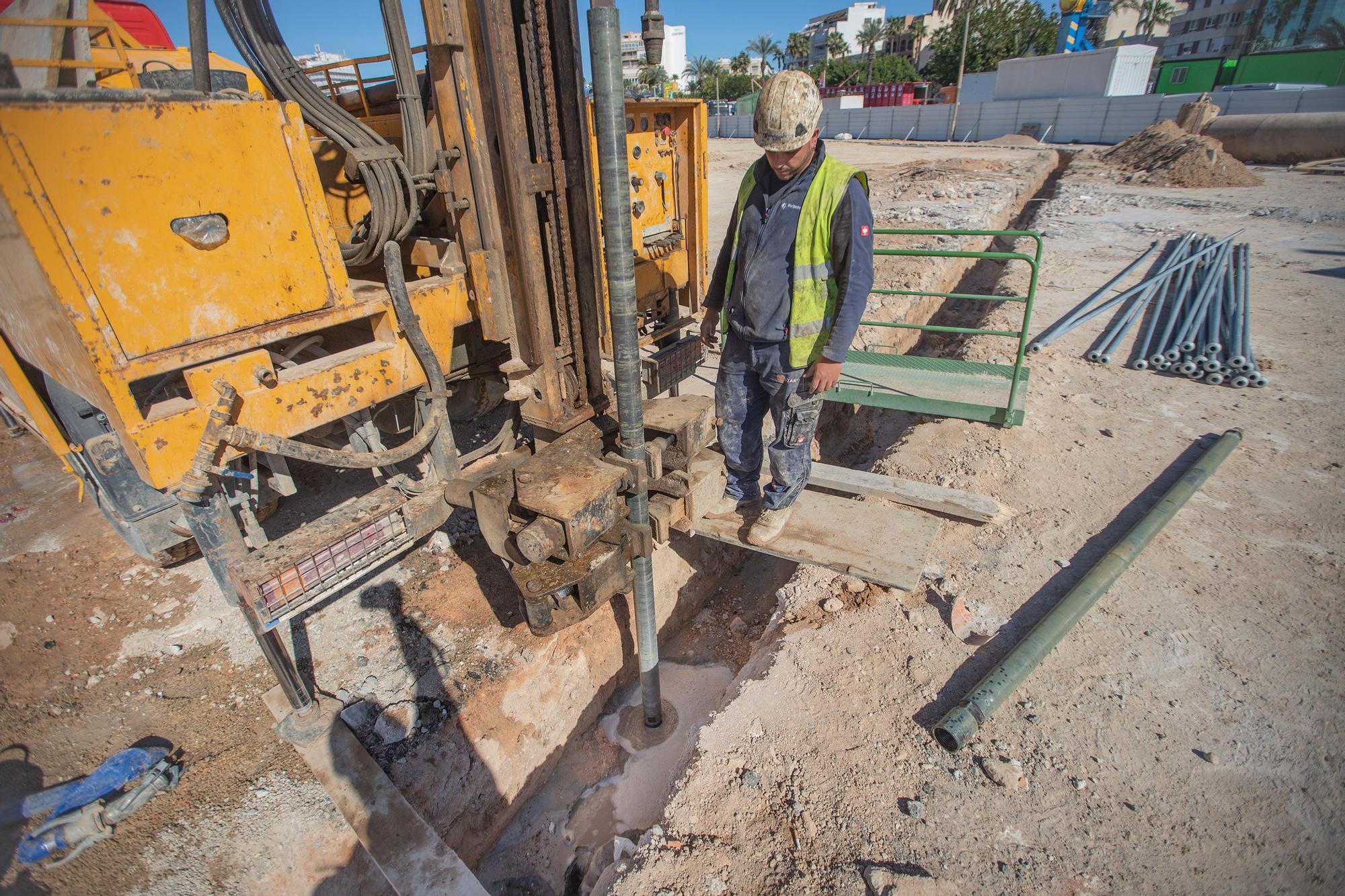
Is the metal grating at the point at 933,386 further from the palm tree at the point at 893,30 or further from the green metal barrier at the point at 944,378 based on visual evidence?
the palm tree at the point at 893,30

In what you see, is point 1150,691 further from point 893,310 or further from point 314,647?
point 893,310

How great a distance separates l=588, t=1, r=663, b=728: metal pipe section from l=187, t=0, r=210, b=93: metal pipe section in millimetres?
1694

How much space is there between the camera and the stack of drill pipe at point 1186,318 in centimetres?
535

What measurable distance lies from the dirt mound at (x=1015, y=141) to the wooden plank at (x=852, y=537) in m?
28.8

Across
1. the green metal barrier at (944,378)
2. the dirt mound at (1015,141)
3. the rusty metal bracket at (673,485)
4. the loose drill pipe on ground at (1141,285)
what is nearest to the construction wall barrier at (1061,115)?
the dirt mound at (1015,141)

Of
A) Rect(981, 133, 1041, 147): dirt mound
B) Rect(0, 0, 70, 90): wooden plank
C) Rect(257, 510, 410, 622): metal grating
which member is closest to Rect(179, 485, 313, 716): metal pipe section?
Rect(257, 510, 410, 622): metal grating

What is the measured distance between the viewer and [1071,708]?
2.65 meters

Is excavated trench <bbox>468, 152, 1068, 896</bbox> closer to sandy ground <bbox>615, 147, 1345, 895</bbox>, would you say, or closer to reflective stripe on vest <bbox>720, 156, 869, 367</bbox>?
sandy ground <bbox>615, 147, 1345, 895</bbox>

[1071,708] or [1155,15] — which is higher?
[1155,15]

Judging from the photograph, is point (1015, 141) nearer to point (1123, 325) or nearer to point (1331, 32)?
point (1123, 325)

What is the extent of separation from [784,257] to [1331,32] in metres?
59.4

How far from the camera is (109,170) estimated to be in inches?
79.9

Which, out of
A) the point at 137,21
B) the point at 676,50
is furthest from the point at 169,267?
the point at 676,50

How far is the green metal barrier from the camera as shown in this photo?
15.1ft
